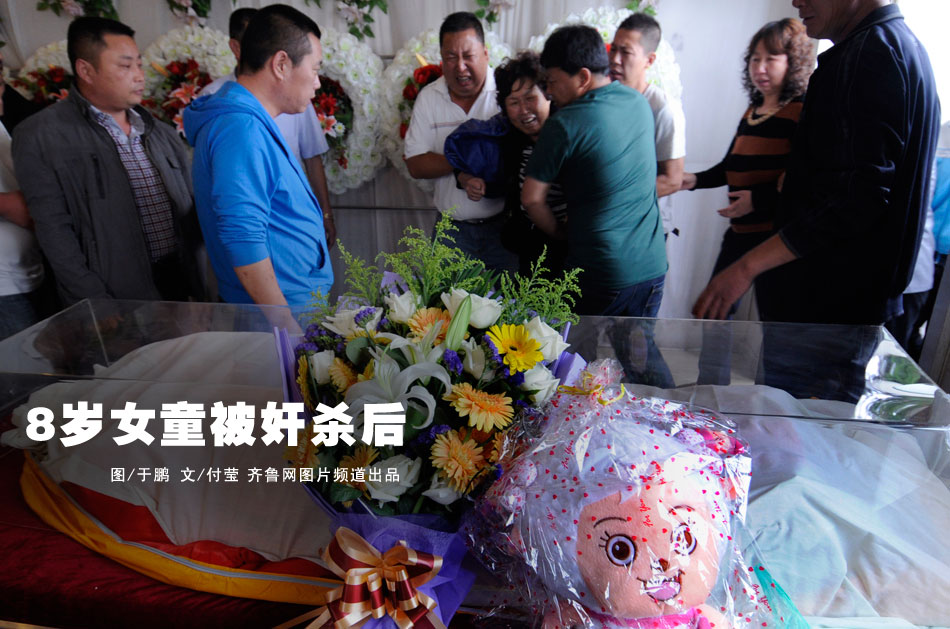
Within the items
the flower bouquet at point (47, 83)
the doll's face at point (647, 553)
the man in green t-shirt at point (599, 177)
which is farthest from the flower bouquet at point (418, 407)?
the flower bouquet at point (47, 83)

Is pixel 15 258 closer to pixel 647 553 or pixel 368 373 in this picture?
pixel 368 373

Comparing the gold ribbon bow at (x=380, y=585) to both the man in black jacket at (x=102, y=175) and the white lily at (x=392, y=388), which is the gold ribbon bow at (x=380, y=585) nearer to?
the white lily at (x=392, y=388)

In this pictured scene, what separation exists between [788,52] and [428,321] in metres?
2.06

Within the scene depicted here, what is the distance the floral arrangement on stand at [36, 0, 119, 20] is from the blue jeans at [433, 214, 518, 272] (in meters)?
1.84

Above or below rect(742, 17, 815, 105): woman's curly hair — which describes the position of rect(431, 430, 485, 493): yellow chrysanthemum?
below

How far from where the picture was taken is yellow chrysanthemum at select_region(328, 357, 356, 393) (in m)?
0.83

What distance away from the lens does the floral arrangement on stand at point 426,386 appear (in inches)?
30.4

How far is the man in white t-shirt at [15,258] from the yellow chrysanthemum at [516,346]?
234cm

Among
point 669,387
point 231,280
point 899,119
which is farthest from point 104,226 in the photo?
point 899,119

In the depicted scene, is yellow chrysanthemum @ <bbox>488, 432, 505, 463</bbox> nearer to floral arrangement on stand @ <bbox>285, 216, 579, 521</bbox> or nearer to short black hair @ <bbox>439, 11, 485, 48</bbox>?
floral arrangement on stand @ <bbox>285, 216, 579, 521</bbox>

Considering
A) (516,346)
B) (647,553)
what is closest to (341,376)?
(516,346)

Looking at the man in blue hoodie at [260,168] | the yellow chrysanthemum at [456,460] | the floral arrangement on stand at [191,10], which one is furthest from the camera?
the floral arrangement on stand at [191,10]

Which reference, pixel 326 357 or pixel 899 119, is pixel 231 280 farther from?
pixel 899 119

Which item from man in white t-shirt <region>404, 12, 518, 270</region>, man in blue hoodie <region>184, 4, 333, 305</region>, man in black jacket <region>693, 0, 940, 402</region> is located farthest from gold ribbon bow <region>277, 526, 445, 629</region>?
man in white t-shirt <region>404, 12, 518, 270</region>
